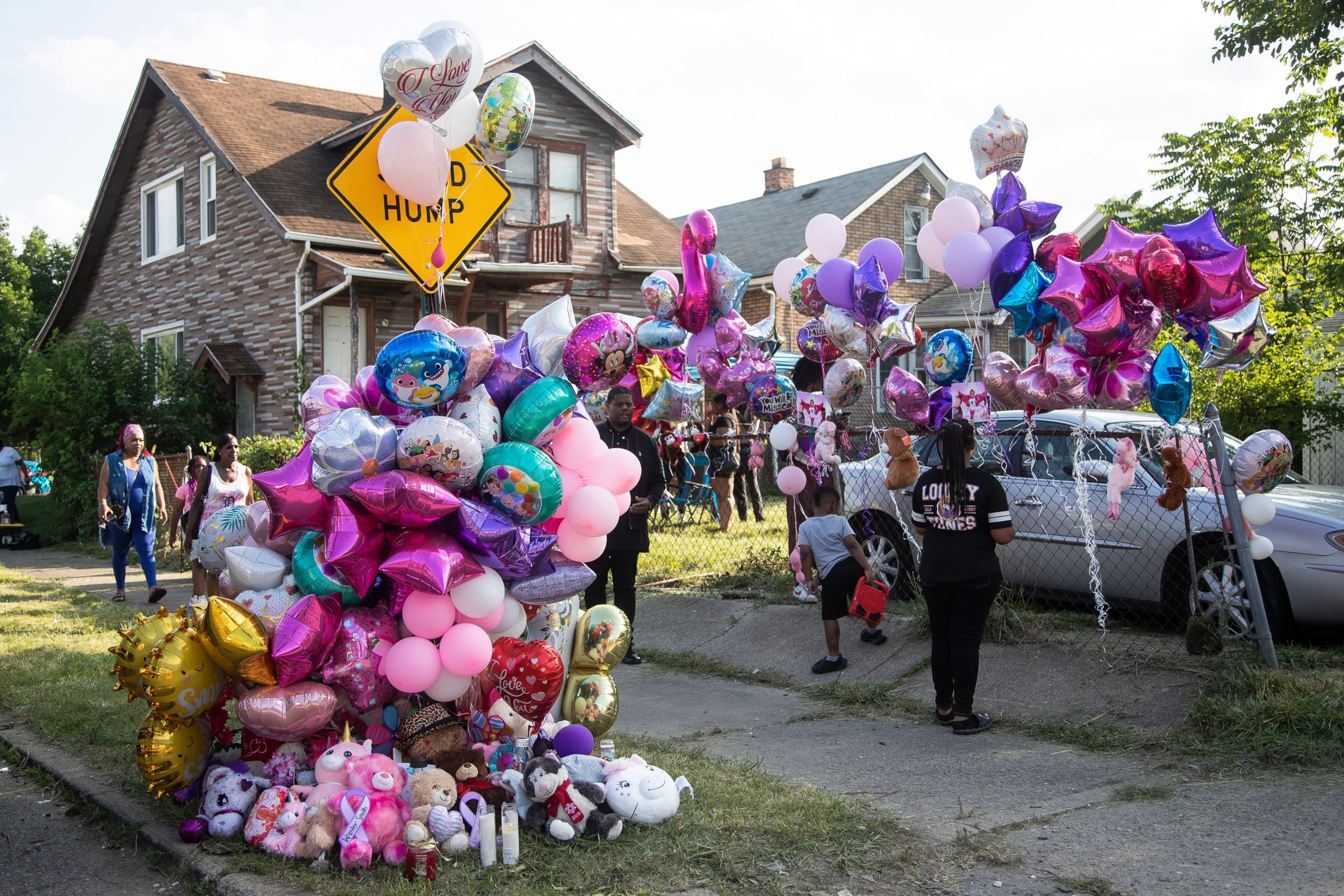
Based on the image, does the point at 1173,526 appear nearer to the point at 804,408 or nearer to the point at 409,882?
the point at 804,408

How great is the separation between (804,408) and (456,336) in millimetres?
3926

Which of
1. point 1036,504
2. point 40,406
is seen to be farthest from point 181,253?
point 1036,504

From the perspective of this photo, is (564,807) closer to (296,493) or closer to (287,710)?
(287,710)

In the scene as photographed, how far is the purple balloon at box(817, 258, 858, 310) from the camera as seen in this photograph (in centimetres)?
734

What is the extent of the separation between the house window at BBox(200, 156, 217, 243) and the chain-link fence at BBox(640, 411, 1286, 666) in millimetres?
13970

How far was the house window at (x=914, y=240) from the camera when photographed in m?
24.5

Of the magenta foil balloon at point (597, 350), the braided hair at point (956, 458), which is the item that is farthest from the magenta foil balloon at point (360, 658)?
the braided hair at point (956, 458)

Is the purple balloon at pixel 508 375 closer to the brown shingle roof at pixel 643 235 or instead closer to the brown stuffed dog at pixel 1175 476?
the brown stuffed dog at pixel 1175 476

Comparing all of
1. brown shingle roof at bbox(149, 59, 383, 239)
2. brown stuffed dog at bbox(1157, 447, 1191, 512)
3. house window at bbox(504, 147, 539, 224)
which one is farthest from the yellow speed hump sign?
house window at bbox(504, 147, 539, 224)

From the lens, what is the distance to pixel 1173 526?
7.07 metres

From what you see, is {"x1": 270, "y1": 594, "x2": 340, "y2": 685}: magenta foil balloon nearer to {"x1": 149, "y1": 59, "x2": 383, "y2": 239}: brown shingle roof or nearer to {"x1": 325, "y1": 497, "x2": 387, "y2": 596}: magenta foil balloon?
{"x1": 325, "y1": 497, "x2": 387, "y2": 596}: magenta foil balloon

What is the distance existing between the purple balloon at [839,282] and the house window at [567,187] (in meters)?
12.0

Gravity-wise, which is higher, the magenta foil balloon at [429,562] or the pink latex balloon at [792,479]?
the pink latex balloon at [792,479]

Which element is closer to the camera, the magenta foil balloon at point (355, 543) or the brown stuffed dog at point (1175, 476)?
the magenta foil balloon at point (355, 543)
